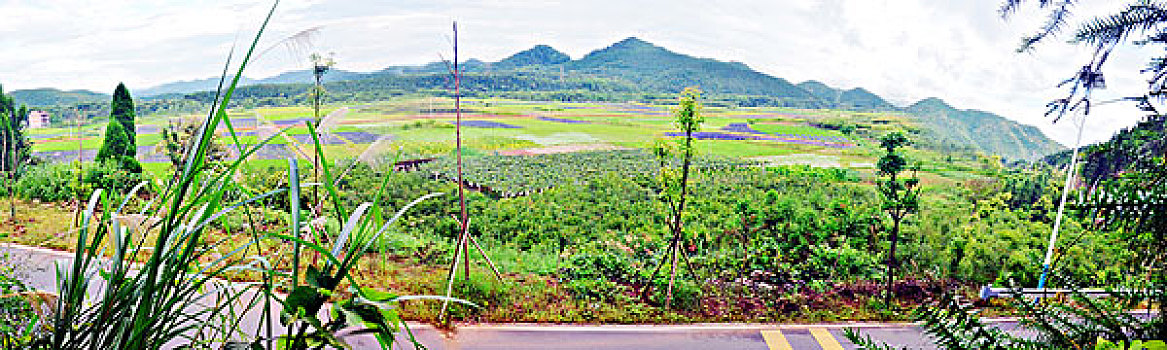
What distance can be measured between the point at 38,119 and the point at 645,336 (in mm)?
7181

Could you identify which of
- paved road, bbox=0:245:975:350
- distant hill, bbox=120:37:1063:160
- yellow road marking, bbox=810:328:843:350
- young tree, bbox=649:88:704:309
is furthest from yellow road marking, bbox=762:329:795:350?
distant hill, bbox=120:37:1063:160

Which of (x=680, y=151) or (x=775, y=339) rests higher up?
(x=680, y=151)

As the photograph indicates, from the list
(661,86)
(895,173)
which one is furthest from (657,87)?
(895,173)

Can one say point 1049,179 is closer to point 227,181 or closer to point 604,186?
point 604,186

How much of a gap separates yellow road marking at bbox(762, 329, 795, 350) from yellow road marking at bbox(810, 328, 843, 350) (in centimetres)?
17

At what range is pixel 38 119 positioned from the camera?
635 centimetres

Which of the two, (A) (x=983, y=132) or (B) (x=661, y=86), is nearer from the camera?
(A) (x=983, y=132)

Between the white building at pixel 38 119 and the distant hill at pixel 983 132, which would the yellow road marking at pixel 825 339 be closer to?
the distant hill at pixel 983 132

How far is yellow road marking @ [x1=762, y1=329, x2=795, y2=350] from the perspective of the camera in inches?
115

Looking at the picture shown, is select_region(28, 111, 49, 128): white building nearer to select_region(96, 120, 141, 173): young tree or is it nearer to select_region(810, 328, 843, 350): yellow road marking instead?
select_region(96, 120, 141, 173): young tree

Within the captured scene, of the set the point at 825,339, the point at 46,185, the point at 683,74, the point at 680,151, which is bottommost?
the point at 825,339

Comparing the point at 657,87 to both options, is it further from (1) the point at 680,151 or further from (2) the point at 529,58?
(1) the point at 680,151

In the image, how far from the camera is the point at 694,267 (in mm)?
3812

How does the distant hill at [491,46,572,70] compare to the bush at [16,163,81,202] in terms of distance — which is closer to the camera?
the bush at [16,163,81,202]
